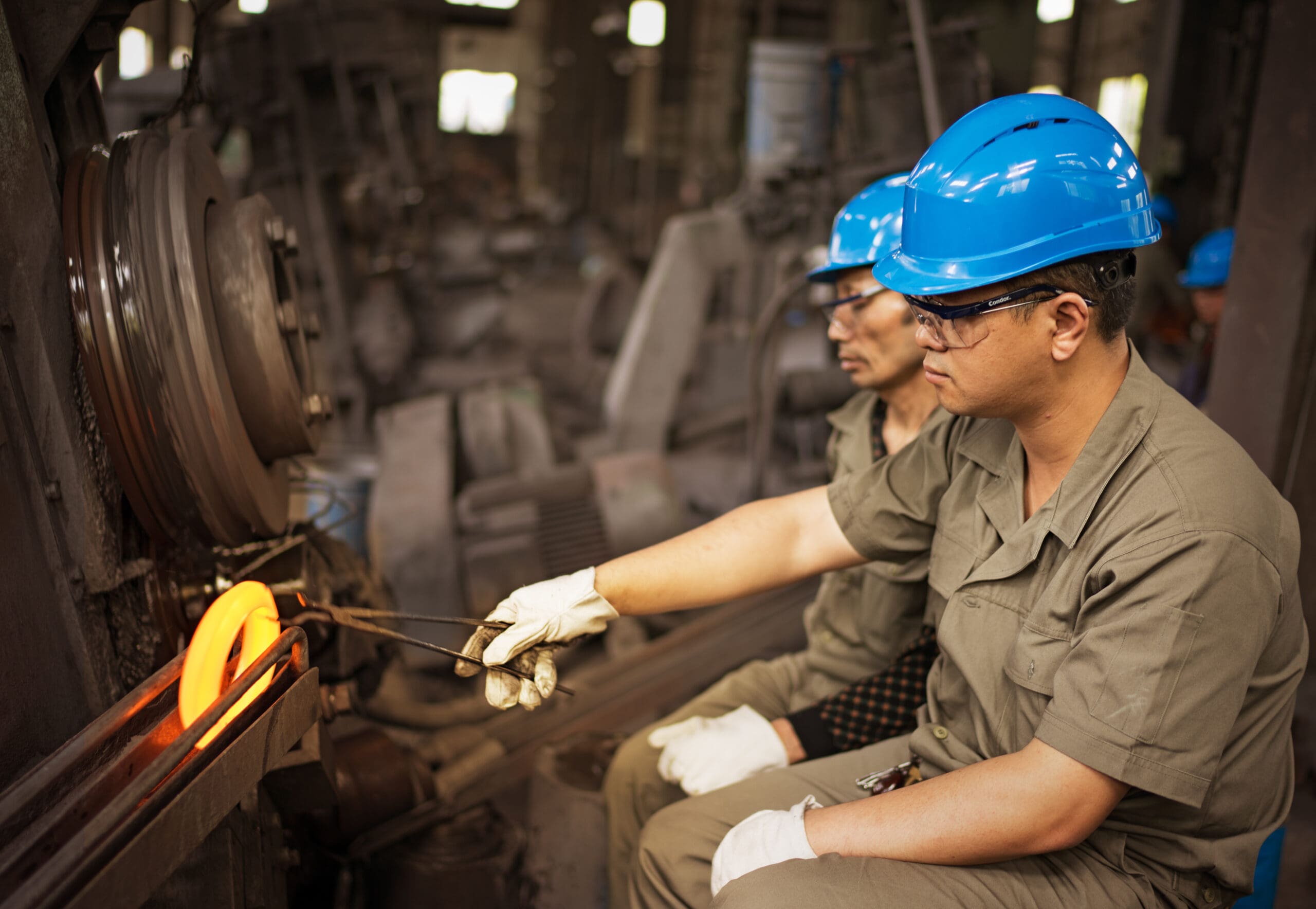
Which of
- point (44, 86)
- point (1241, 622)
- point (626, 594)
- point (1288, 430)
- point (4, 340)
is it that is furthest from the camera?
point (1288, 430)

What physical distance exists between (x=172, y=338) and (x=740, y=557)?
1237 millimetres

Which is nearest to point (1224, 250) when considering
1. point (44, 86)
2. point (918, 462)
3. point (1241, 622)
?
point (918, 462)

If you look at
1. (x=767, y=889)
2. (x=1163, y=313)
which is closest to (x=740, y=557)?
(x=767, y=889)

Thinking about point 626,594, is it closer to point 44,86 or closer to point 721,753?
point 721,753

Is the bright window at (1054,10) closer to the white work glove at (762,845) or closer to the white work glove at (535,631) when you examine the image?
the white work glove at (535,631)

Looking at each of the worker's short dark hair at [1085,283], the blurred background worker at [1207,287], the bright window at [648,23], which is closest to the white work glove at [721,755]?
the worker's short dark hair at [1085,283]

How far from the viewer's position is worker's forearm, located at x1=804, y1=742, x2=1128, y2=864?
135cm

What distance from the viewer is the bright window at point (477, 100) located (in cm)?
2391

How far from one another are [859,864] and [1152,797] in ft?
1.55

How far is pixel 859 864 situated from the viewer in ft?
4.84

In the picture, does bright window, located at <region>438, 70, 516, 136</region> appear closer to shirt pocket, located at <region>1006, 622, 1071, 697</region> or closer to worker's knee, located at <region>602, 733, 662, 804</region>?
worker's knee, located at <region>602, 733, 662, 804</region>

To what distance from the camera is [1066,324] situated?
4.84 ft

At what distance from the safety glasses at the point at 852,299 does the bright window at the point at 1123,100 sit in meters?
13.9

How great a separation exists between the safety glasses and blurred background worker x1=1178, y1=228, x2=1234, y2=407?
236 centimetres
